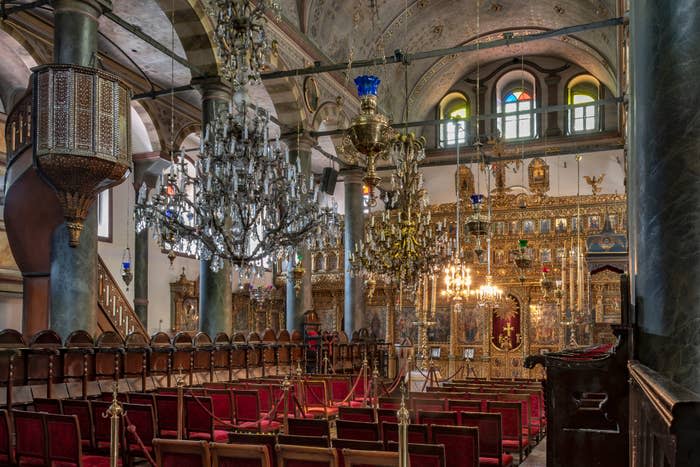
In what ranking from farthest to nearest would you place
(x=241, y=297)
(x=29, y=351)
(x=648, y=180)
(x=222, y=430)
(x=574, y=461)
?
(x=241, y=297) → (x=29, y=351) → (x=222, y=430) → (x=574, y=461) → (x=648, y=180)

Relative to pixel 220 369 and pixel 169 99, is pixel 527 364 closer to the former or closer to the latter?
pixel 220 369

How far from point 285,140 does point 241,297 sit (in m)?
9.09

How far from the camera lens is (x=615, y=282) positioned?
2000 cm

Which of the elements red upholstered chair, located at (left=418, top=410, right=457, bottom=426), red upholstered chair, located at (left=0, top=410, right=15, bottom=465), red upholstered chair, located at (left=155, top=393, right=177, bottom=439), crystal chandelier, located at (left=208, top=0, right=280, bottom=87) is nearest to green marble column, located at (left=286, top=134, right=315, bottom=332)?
crystal chandelier, located at (left=208, top=0, right=280, bottom=87)

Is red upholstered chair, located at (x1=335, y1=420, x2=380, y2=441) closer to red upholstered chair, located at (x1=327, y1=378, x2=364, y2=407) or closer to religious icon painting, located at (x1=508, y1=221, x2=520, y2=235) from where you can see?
red upholstered chair, located at (x1=327, y1=378, x2=364, y2=407)

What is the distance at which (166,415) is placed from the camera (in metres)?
7.26

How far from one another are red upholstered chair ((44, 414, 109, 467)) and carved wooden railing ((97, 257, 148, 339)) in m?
7.58

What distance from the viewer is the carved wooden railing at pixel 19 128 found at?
394 inches

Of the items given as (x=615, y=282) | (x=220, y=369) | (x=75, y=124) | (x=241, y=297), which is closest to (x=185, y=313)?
(x=241, y=297)

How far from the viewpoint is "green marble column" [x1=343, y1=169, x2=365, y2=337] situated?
2083 cm

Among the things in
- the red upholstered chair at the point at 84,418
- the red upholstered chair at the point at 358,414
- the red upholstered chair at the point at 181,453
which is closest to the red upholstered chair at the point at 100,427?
the red upholstered chair at the point at 84,418

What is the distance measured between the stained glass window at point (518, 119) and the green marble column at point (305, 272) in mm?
9974

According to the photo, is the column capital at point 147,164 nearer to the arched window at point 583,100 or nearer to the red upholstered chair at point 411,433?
the arched window at point 583,100

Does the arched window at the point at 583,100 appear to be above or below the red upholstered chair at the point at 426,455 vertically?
above
